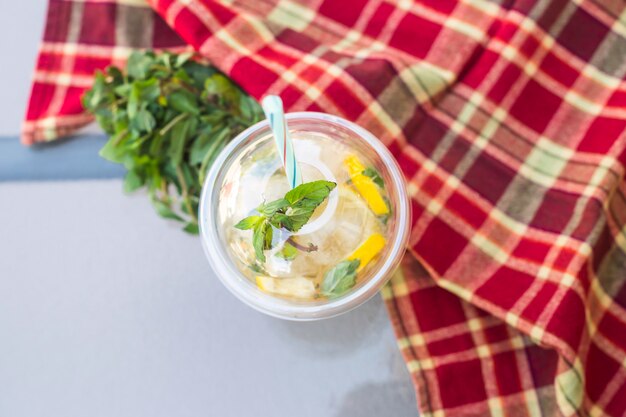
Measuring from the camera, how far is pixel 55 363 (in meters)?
0.76

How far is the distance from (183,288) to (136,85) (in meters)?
0.23

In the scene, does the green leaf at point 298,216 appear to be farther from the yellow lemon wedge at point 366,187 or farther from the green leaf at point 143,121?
the green leaf at point 143,121

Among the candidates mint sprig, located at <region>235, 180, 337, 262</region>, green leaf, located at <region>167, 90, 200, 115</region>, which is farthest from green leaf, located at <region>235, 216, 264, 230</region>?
green leaf, located at <region>167, 90, 200, 115</region>

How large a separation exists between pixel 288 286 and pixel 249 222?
8cm

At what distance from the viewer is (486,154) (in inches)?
30.3

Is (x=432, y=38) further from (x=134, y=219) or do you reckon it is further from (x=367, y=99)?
(x=134, y=219)

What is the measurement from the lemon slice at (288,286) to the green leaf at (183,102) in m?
0.23

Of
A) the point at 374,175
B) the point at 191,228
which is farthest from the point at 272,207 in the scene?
the point at 191,228

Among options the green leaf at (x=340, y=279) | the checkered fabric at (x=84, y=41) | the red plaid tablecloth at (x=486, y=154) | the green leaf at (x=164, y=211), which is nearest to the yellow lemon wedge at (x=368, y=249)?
the green leaf at (x=340, y=279)

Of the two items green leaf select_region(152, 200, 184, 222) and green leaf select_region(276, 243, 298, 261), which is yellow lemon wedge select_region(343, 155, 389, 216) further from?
green leaf select_region(152, 200, 184, 222)

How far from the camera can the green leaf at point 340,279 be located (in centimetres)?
61

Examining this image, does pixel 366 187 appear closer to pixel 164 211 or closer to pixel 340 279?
pixel 340 279

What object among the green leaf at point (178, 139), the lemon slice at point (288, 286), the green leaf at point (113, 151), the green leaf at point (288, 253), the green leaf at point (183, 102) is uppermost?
the green leaf at point (288, 253)

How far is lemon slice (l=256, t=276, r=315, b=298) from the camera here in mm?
614
